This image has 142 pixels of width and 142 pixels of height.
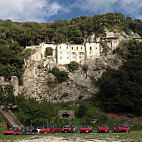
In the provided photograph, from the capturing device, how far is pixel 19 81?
58.8 metres

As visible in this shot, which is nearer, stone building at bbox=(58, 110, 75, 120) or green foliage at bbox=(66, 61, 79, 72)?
stone building at bbox=(58, 110, 75, 120)

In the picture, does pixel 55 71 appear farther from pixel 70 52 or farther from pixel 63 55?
pixel 70 52

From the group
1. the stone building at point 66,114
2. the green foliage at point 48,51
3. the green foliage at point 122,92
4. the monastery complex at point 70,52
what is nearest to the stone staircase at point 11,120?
the stone building at point 66,114

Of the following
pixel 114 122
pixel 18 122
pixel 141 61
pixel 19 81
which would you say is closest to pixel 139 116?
pixel 114 122

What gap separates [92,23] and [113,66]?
26.5 m

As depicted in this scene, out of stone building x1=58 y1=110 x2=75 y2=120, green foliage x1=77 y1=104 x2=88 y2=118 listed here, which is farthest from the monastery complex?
green foliage x1=77 y1=104 x2=88 y2=118

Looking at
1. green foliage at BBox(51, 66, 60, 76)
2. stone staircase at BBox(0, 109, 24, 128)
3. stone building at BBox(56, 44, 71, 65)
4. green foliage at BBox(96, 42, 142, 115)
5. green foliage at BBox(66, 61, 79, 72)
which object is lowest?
stone staircase at BBox(0, 109, 24, 128)

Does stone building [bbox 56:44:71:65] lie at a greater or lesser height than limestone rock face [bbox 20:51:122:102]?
greater

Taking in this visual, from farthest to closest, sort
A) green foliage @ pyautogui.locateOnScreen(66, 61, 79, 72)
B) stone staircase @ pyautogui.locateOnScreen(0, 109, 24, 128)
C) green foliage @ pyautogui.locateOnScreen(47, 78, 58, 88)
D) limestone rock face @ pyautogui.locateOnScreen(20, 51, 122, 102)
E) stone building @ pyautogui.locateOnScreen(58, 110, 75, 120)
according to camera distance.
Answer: green foliage @ pyautogui.locateOnScreen(66, 61, 79, 72) < green foliage @ pyautogui.locateOnScreen(47, 78, 58, 88) < limestone rock face @ pyautogui.locateOnScreen(20, 51, 122, 102) < stone building @ pyautogui.locateOnScreen(58, 110, 75, 120) < stone staircase @ pyautogui.locateOnScreen(0, 109, 24, 128)

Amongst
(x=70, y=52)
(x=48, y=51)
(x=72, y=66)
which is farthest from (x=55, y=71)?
(x=70, y=52)

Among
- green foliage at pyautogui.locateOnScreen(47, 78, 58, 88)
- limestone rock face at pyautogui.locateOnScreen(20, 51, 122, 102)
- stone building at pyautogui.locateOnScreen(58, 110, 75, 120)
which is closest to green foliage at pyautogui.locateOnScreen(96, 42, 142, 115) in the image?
limestone rock face at pyautogui.locateOnScreen(20, 51, 122, 102)

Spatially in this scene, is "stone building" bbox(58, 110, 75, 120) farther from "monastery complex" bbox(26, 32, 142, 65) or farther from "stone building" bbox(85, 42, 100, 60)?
"stone building" bbox(85, 42, 100, 60)

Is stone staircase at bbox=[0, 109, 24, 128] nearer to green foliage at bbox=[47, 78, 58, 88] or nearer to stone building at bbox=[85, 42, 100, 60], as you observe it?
green foliage at bbox=[47, 78, 58, 88]

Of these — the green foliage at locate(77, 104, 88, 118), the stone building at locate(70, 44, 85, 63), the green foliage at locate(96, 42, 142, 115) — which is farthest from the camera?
the stone building at locate(70, 44, 85, 63)
